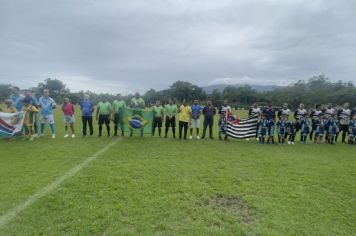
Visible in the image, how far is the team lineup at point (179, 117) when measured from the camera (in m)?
13.4

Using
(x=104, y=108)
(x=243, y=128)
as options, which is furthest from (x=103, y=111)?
(x=243, y=128)

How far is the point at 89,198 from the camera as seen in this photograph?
5695mm

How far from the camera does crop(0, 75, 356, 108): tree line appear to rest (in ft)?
301

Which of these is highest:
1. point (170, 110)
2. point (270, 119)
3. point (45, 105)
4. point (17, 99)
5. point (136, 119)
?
point (17, 99)

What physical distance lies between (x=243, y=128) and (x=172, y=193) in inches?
368

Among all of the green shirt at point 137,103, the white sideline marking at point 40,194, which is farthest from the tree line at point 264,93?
the white sideline marking at point 40,194

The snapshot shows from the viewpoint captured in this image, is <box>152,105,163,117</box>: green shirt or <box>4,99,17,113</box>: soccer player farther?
<box>152,105,163,117</box>: green shirt

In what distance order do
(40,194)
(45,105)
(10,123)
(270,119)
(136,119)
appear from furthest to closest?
(136,119)
(270,119)
(45,105)
(10,123)
(40,194)

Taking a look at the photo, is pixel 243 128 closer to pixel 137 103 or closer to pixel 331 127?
pixel 331 127

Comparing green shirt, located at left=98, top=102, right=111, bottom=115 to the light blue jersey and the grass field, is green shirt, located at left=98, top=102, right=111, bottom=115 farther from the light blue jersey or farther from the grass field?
the grass field

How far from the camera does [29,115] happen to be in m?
13.1

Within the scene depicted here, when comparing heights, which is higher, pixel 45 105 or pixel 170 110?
pixel 45 105

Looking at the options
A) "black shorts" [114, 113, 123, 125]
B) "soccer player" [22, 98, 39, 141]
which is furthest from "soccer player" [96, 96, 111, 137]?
"soccer player" [22, 98, 39, 141]

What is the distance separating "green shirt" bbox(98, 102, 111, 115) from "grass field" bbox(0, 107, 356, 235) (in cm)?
331
